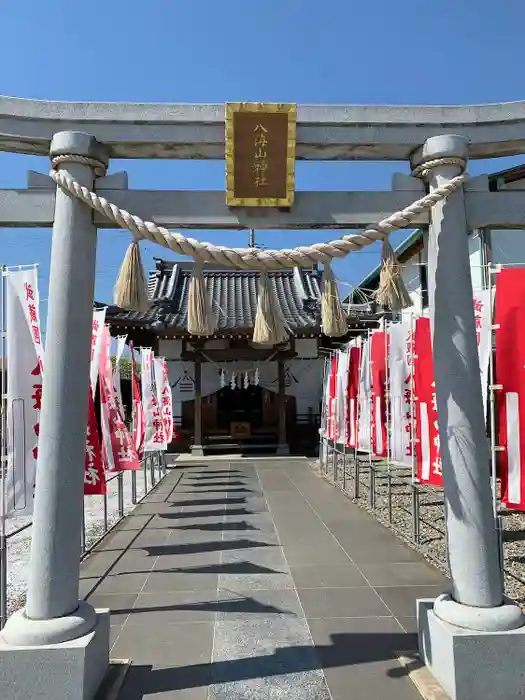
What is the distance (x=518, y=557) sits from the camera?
644 cm

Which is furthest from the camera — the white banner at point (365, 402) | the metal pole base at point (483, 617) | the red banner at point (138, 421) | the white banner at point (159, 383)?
the white banner at point (159, 383)

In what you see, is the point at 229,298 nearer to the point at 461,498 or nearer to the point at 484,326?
the point at 484,326

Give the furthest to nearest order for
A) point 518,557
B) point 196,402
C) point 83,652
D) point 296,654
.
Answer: point 196,402, point 518,557, point 296,654, point 83,652

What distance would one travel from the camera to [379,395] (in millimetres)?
8234

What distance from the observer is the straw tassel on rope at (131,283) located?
11.3ft

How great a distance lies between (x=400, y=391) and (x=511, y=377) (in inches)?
115

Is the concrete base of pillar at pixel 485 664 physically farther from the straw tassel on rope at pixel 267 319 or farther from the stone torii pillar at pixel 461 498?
the straw tassel on rope at pixel 267 319

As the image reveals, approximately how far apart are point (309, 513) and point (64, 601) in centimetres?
614

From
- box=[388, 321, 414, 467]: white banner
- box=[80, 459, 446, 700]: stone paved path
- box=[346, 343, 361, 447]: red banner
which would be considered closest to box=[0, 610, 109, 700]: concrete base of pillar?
box=[80, 459, 446, 700]: stone paved path

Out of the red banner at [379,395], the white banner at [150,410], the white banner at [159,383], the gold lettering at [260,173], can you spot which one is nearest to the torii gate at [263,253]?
the gold lettering at [260,173]

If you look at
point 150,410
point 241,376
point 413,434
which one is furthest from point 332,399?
point 241,376

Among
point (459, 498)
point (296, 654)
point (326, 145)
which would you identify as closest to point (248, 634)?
point (296, 654)

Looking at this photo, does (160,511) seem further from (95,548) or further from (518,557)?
(518,557)

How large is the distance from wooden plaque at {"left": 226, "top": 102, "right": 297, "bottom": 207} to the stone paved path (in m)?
3.19
